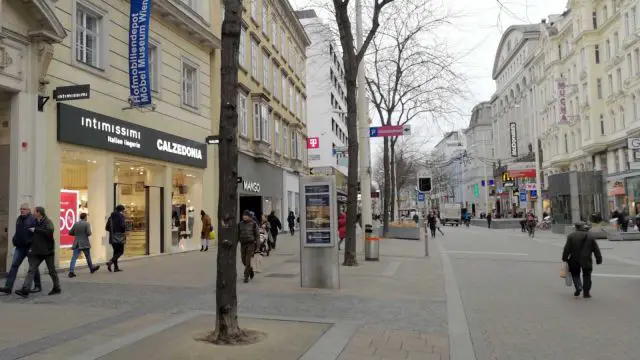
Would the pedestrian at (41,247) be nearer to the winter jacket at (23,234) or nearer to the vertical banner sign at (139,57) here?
the winter jacket at (23,234)

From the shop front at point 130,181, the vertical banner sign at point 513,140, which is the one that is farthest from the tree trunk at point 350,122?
the vertical banner sign at point 513,140

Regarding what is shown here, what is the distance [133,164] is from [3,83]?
18.6 ft

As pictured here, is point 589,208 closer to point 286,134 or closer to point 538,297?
point 286,134

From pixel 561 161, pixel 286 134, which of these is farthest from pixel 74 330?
pixel 561 161

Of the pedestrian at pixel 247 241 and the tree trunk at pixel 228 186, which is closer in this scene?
the tree trunk at pixel 228 186

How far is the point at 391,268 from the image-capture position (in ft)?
47.2

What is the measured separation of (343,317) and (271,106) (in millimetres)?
23822

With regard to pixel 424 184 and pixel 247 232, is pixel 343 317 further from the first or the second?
→ pixel 424 184

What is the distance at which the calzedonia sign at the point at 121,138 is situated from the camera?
12891 millimetres

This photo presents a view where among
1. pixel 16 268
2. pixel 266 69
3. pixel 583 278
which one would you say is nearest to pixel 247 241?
pixel 16 268

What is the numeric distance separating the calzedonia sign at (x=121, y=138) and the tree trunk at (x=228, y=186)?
26.1 ft

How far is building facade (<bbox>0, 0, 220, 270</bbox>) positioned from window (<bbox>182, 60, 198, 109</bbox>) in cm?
4

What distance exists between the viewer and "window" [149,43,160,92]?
1720 cm

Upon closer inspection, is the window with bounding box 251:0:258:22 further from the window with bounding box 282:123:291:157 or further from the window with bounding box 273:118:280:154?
the window with bounding box 282:123:291:157
